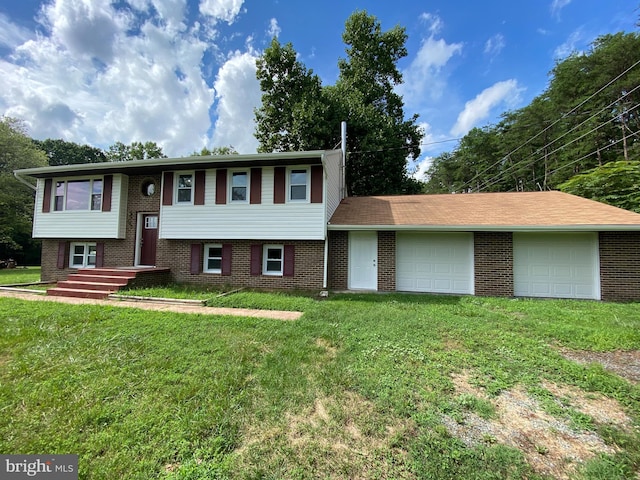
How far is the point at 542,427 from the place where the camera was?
8.08 ft

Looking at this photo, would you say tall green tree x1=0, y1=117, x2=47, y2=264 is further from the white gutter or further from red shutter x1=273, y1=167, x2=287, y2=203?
the white gutter

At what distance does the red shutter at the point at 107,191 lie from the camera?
414 inches

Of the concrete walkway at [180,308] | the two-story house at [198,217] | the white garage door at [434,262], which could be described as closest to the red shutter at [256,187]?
the two-story house at [198,217]

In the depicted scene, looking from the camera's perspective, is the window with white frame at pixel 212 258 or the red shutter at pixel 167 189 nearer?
the red shutter at pixel 167 189

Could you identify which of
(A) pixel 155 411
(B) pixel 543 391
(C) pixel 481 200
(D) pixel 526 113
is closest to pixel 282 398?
(A) pixel 155 411

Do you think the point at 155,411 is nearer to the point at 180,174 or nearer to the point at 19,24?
the point at 180,174

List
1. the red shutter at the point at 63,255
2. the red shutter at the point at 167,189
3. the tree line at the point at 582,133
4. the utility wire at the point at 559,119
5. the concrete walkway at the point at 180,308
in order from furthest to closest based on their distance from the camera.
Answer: the utility wire at the point at 559,119 → the tree line at the point at 582,133 → the red shutter at the point at 63,255 → the red shutter at the point at 167,189 → the concrete walkway at the point at 180,308

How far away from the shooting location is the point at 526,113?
25359 millimetres

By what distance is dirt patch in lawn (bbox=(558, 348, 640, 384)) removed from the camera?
134 inches

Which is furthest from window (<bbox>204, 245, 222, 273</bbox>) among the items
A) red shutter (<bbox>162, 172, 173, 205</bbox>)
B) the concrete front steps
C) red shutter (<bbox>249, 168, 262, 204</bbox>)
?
red shutter (<bbox>249, 168, 262, 204</bbox>)

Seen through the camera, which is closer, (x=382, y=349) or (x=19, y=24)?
(x=382, y=349)

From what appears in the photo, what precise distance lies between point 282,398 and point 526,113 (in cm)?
3244

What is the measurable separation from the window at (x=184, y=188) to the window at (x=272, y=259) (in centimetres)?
338

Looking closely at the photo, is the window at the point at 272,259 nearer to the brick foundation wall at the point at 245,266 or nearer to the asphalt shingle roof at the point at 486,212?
the brick foundation wall at the point at 245,266
